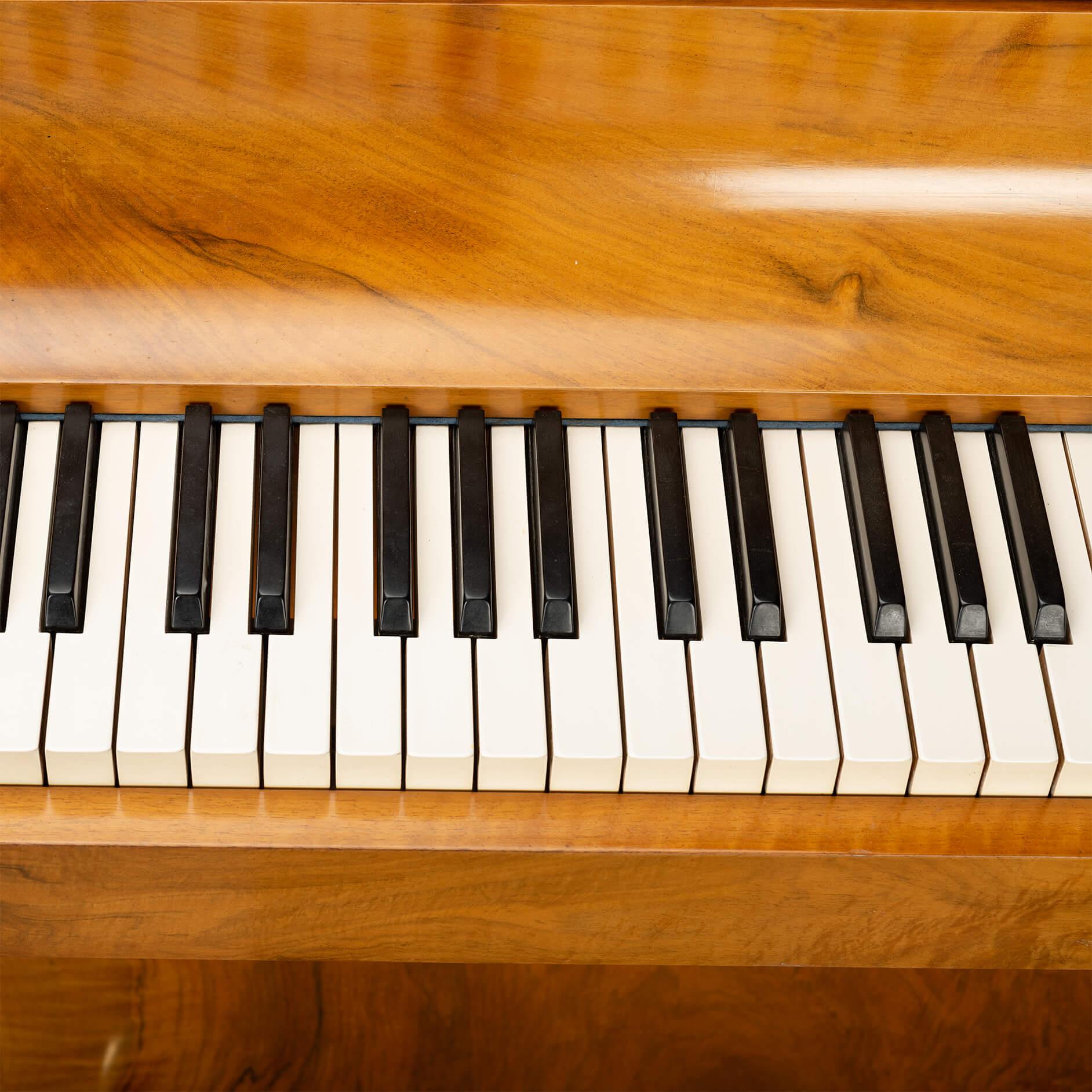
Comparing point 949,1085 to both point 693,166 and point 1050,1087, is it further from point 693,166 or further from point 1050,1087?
point 693,166

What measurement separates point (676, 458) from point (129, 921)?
0.67 m

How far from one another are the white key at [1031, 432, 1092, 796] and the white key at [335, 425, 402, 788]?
0.60 m

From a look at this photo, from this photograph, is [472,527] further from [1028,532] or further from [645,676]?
[1028,532]

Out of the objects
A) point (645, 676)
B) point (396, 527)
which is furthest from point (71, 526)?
point (645, 676)

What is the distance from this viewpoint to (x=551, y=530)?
1095mm

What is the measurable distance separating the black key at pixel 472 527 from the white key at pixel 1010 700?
18.1 inches

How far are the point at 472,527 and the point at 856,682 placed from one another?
15.0 inches

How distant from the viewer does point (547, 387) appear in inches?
44.0

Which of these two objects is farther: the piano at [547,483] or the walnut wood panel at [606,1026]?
the walnut wood panel at [606,1026]

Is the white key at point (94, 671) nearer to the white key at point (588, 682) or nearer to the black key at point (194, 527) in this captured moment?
the black key at point (194, 527)

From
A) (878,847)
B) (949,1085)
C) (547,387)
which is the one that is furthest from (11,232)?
(949,1085)

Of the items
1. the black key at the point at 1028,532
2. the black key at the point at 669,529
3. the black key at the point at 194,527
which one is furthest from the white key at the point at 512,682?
the black key at the point at 1028,532

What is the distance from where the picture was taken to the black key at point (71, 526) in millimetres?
1023

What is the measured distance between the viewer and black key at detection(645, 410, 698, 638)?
106 cm
